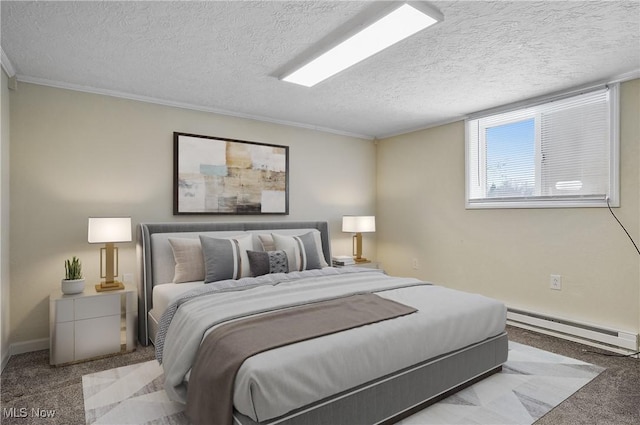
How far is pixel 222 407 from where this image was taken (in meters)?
1.63

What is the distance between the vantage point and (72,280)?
2.91 meters

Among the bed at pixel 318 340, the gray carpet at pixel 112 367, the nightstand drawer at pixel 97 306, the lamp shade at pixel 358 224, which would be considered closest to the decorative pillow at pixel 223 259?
the bed at pixel 318 340

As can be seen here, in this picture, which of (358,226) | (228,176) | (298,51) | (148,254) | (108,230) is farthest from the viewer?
(358,226)

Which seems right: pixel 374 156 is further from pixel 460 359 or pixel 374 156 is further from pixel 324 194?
pixel 460 359

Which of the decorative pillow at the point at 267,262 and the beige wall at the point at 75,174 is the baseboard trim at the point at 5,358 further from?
the decorative pillow at the point at 267,262

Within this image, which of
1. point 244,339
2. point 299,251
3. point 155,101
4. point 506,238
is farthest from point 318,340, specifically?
point 155,101

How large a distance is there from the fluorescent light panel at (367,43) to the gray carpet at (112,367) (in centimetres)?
248

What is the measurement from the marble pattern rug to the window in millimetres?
1585

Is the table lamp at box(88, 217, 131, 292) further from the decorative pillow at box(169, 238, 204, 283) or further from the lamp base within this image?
the decorative pillow at box(169, 238, 204, 283)

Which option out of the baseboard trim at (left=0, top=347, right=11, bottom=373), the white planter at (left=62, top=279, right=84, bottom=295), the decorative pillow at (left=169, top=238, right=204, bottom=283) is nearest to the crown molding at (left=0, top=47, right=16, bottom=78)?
the white planter at (left=62, top=279, right=84, bottom=295)

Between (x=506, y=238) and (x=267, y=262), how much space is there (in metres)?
2.66

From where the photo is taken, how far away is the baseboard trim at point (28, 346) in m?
3.00

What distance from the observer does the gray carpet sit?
2.09 meters

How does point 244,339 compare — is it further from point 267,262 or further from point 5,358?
point 5,358
